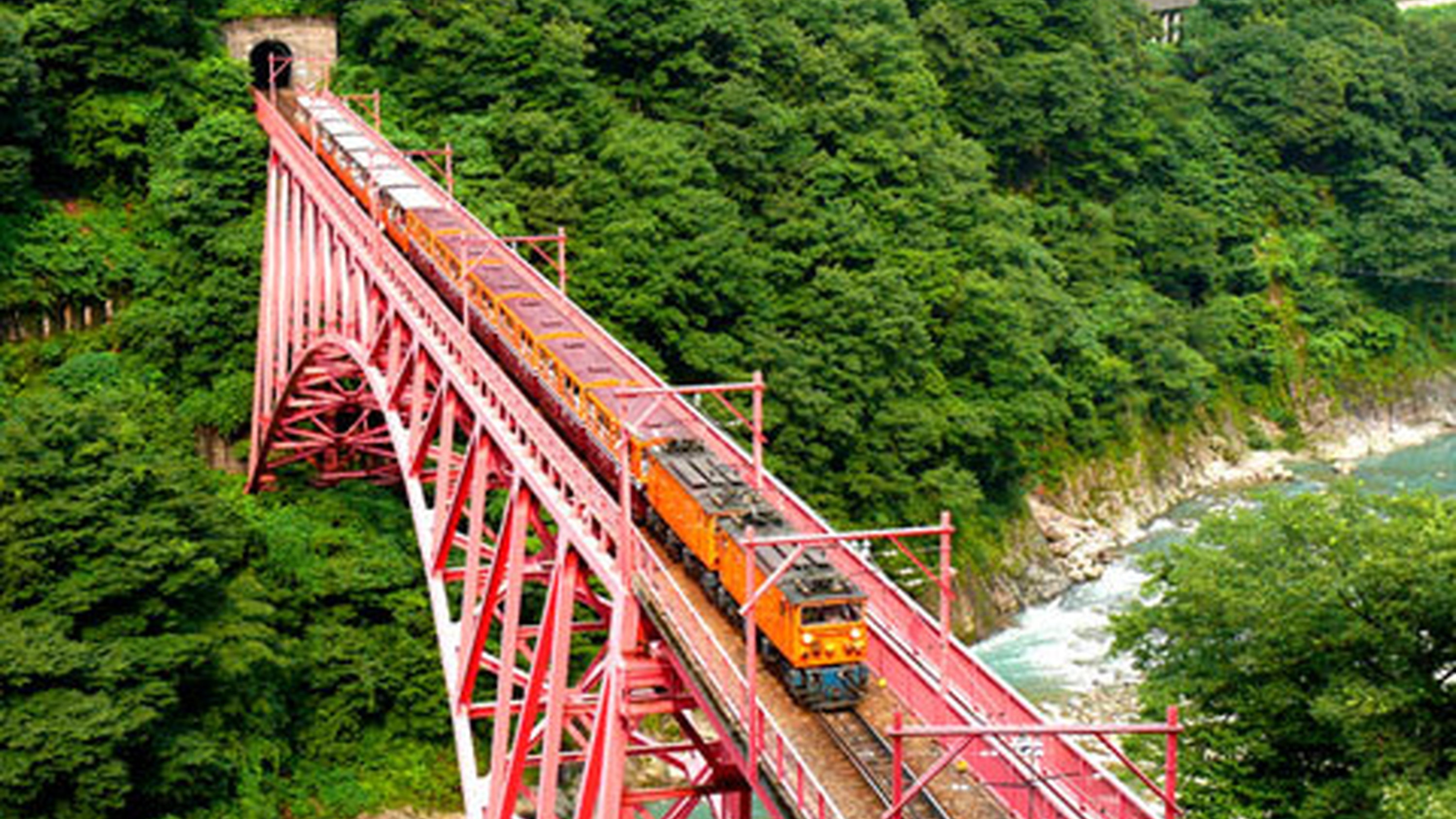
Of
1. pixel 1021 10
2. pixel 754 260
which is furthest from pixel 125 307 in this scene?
pixel 1021 10

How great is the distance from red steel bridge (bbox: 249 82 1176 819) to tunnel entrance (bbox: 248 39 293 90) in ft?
54.6

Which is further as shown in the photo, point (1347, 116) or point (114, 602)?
point (1347, 116)

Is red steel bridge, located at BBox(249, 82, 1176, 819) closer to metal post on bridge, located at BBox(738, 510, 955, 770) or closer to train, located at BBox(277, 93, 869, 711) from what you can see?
metal post on bridge, located at BBox(738, 510, 955, 770)

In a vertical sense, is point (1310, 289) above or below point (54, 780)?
above

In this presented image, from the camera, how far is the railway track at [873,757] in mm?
17844

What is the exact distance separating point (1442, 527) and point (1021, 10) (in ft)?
173

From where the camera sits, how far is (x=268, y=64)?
5450cm

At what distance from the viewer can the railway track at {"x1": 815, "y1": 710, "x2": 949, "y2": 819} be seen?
17.8m

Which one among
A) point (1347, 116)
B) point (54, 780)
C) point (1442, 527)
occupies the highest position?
point (1347, 116)

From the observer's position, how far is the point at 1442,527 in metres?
23.2

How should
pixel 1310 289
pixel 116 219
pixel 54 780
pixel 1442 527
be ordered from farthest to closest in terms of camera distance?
1. pixel 1310 289
2. pixel 116 219
3. pixel 54 780
4. pixel 1442 527

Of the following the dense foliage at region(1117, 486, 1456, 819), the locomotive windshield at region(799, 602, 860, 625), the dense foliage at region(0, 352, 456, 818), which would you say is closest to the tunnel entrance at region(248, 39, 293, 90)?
the dense foliage at region(0, 352, 456, 818)

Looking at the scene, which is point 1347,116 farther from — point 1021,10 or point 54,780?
point 54,780

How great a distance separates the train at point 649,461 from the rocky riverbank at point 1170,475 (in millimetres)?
21531
